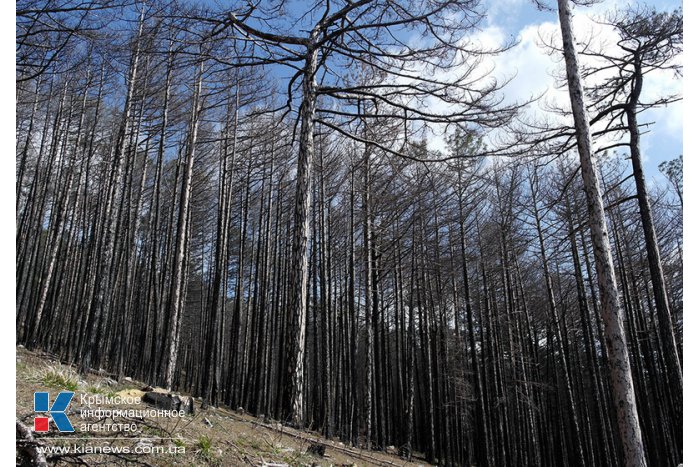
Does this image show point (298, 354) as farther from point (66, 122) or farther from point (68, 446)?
point (66, 122)

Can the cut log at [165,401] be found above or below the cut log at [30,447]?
above

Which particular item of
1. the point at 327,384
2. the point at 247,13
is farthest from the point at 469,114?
the point at 327,384

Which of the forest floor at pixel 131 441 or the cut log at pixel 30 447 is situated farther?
the forest floor at pixel 131 441

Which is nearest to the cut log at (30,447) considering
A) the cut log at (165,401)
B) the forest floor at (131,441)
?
the forest floor at (131,441)

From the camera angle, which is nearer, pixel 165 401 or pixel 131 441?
pixel 131 441

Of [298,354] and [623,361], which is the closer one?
[623,361]

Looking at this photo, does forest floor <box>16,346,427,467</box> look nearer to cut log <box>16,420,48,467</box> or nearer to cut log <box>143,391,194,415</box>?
cut log <box>16,420,48,467</box>

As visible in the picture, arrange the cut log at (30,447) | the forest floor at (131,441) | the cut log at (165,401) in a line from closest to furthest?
the cut log at (30,447) < the forest floor at (131,441) < the cut log at (165,401)

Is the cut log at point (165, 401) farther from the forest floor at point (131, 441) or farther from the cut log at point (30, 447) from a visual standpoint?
the cut log at point (30, 447)

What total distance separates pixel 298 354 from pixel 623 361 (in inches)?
143

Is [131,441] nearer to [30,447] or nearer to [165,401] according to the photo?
[30,447]

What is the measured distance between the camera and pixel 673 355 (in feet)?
22.7

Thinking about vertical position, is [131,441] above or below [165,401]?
below

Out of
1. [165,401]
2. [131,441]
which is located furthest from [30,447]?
[165,401]
